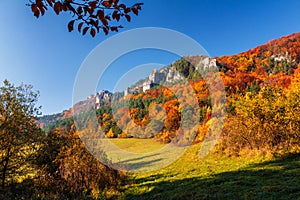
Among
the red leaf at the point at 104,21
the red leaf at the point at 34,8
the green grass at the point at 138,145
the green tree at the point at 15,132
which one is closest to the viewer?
the red leaf at the point at 34,8

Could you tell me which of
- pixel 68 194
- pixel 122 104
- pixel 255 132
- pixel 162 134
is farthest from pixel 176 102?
pixel 68 194

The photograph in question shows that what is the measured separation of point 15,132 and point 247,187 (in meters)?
10.5

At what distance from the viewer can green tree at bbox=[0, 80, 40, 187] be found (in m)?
11.3

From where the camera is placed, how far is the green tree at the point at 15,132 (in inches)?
444

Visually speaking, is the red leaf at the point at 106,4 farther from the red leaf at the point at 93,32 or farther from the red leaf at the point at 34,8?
the red leaf at the point at 34,8

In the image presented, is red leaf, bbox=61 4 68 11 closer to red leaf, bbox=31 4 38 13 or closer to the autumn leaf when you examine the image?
the autumn leaf

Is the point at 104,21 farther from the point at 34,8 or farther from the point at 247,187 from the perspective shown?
the point at 247,187

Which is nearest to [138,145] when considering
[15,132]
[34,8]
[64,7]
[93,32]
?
[15,132]

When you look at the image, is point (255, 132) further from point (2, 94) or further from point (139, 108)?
point (139, 108)

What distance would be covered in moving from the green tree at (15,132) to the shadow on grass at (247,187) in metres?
5.47

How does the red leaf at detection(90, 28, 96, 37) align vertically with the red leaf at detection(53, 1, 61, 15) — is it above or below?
below

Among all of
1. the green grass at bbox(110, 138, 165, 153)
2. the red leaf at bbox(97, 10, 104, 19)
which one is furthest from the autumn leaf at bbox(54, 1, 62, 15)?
the green grass at bbox(110, 138, 165, 153)

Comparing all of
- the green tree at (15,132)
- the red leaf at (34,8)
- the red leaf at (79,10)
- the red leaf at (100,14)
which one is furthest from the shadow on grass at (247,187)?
the red leaf at (34,8)

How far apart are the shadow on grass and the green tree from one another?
5.47 meters
